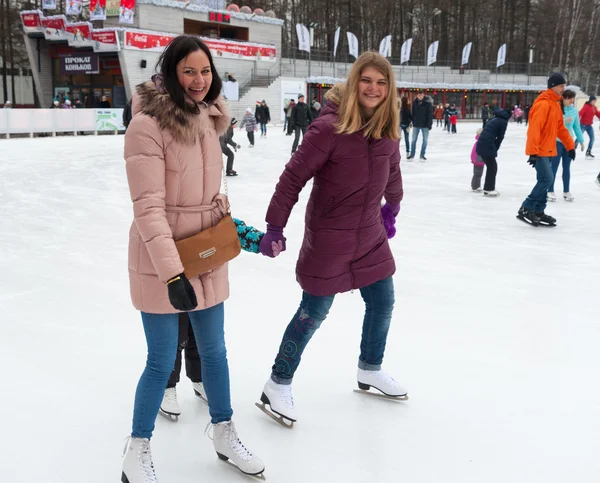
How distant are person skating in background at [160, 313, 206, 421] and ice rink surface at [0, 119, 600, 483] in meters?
0.05

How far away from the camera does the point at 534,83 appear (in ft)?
146

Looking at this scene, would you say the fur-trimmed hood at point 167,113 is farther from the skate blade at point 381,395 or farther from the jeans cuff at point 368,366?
the skate blade at point 381,395

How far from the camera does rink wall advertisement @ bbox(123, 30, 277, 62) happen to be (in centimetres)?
2733

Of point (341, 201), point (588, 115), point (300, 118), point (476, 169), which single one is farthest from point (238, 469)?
point (588, 115)

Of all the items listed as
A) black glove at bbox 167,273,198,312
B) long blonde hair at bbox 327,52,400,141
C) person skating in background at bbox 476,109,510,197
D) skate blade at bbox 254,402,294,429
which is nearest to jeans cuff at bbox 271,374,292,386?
skate blade at bbox 254,402,294,429

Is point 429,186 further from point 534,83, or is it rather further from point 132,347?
point 534,83

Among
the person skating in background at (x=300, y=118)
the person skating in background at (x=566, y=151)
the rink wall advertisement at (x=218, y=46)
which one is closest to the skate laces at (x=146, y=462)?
the person skating in background at (x=566, y=151)

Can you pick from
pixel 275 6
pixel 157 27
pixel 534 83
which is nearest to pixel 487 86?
pixel 534 83

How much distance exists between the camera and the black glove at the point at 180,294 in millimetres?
1870

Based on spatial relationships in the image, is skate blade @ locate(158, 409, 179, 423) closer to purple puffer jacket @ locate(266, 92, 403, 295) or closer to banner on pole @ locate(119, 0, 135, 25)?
purple puffer jacket @ locate(266, 92, 403, 295)

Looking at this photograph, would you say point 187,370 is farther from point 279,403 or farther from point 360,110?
point 360,110

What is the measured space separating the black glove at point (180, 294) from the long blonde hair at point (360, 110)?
828mm

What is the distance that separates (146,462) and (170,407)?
51 centimetres

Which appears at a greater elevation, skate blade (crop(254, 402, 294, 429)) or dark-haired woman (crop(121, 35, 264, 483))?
dark-haired woman (crop(121, 35, 264, 483))
